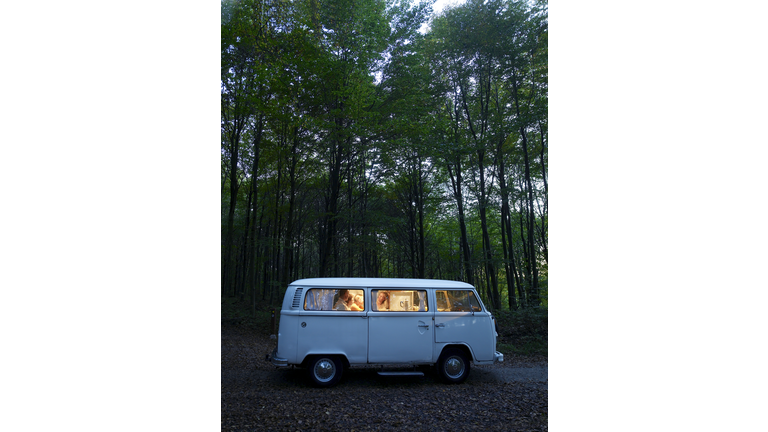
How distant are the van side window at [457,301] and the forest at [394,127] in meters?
3.19

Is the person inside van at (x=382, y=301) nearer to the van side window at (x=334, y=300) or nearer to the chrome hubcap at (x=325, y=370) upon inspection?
the van side window at (x=334, y=300)

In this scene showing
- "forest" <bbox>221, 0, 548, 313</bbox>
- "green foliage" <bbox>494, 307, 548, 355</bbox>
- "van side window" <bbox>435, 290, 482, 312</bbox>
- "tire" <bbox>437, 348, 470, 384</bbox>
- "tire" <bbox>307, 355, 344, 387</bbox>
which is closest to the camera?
"tire" <bbox>307, 355, 344, 387</bbox>

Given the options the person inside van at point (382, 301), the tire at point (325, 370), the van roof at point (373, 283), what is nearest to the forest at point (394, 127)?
the van roof at point (373, 283)

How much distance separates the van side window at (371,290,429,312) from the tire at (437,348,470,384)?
0.66m

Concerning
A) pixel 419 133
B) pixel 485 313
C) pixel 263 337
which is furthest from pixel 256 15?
pixel 263 337

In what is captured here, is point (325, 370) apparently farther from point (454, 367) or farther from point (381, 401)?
point (454, 367)

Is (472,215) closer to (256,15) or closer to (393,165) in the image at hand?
(393,165)

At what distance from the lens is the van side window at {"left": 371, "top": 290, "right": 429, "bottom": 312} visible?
163 inches

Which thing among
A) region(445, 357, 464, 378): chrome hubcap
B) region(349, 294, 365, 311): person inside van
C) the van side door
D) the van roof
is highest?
the van roof

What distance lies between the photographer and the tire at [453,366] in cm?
420

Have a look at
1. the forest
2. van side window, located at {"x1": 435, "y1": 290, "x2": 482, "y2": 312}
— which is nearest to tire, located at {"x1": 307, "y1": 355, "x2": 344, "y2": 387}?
van side window, located at {"x1": 435, "y1": 290, "x2": 482, "y2": 312}

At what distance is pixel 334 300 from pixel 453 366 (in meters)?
1.77

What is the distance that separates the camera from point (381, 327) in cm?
408

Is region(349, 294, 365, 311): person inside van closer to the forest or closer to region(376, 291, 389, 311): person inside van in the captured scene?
region(376, 291, 389, 311): person inside van
